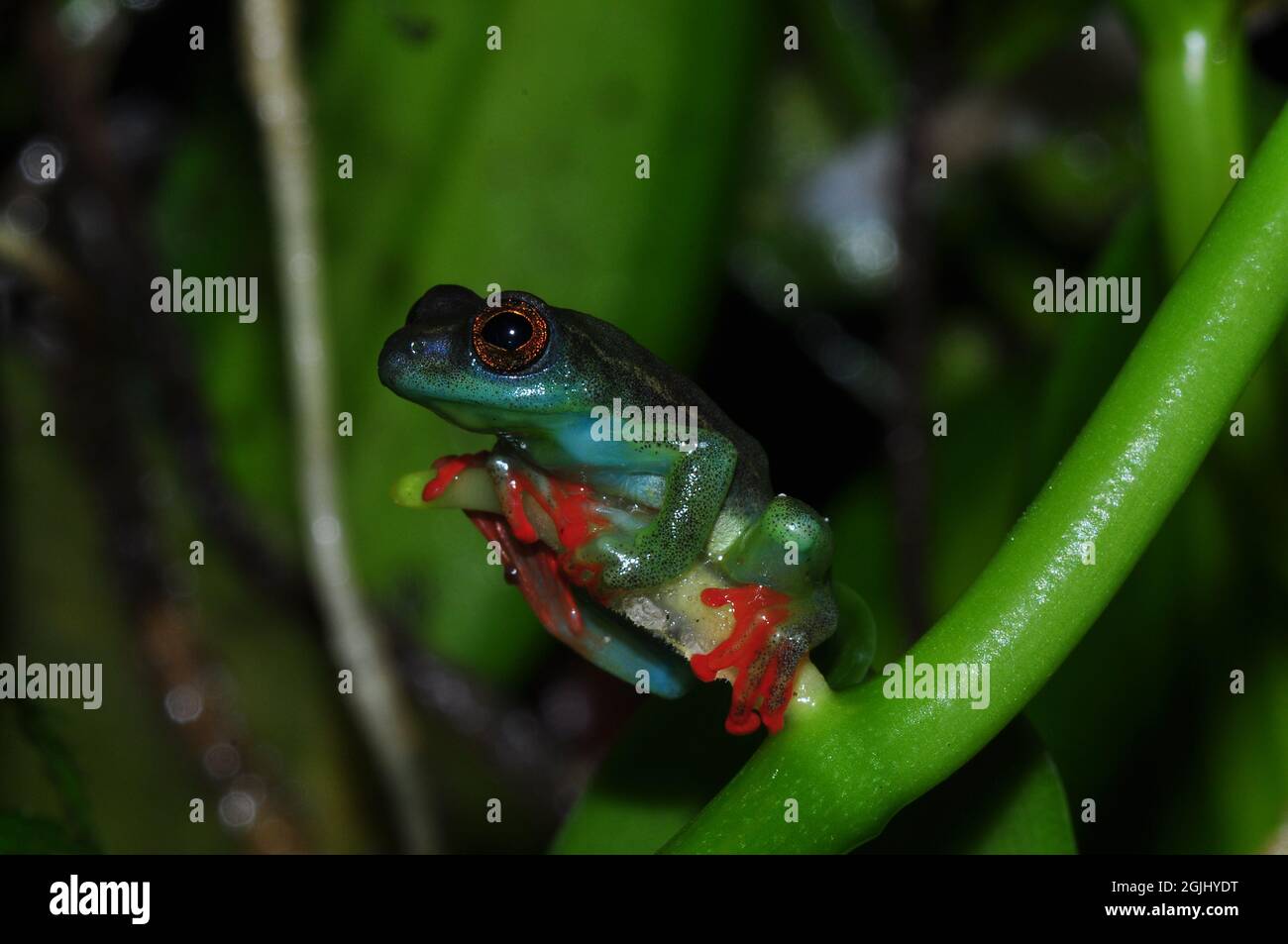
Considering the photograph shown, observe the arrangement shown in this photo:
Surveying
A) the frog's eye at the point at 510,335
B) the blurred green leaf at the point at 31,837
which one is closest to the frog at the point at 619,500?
the frog's eye at the point at 510,335

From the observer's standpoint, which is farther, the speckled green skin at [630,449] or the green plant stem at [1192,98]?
the green plant stem at [1192,98]

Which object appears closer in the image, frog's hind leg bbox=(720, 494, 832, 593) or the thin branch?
frog's hind leg bbox=(720, 494, 832, 593)

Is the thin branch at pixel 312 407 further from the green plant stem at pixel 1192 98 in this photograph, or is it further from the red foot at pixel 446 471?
the green plant stem at pixel 1192 98

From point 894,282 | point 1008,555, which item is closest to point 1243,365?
point 1008,555

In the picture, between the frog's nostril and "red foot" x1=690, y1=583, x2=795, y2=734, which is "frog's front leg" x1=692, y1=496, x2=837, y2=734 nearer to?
"red foot" x1=690, y1=583, x2=795, y2=734

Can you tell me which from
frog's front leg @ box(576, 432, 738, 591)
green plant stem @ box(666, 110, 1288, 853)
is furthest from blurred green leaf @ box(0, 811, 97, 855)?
green plant stem @ box(666, 110, 1288, 853)
